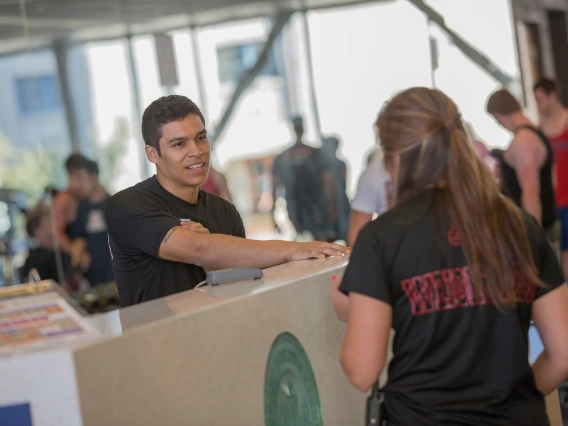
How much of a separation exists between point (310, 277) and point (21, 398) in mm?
954

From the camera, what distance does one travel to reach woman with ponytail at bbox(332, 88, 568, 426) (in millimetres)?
1782

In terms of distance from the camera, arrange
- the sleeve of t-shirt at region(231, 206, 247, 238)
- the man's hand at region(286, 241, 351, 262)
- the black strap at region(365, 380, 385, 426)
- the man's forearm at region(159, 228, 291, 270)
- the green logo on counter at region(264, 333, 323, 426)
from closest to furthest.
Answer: the black strap at region(365, 380, 385, 426)
the green logo on counter at region(264, 333, 323, 426)
the man's forearm at region(159, 228, 291, 270)
the man's hand at region(286, 241, 351, 262)
the sleeve of t-shirt at region(231, 206, 247, 238)

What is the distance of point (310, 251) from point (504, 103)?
2981 millimetres

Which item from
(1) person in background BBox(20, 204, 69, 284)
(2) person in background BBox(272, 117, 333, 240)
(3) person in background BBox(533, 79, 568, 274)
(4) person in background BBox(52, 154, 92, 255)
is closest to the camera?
(3) person in background BBox(533, 79, 568, 274)

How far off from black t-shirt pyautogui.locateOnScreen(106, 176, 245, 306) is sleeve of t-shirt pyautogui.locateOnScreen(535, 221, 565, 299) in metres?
1.12

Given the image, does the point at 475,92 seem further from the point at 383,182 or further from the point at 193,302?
the point at 193,302

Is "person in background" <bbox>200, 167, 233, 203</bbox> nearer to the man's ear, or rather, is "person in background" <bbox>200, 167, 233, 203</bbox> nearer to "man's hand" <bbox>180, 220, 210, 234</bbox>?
the man's ear

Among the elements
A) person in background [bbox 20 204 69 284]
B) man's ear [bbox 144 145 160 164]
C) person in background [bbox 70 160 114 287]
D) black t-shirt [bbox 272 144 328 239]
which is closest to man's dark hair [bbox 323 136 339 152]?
black t-shirt [bbox 272 144 328 239]

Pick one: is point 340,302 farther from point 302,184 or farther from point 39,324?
point 302,184

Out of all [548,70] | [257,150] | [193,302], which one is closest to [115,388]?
[193,302]

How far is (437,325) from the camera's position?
71.1 inches

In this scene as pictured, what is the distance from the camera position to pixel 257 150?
789 centimetres

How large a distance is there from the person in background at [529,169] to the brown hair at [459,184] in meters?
3.51

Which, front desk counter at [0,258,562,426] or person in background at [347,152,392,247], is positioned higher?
person in background at [347,152,392,247]
